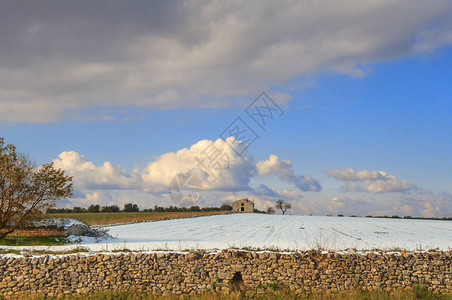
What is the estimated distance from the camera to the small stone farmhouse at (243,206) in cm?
7938

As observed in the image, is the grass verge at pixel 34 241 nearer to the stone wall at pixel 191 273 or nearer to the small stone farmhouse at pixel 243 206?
the stone wall at pixel 191 273

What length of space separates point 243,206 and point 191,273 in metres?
64.1

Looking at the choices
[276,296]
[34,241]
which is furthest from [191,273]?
[34,241]

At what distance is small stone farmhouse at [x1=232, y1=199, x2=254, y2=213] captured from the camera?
260ft

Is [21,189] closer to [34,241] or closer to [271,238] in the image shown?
[34,241]

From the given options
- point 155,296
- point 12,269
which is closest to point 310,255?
point 155,296

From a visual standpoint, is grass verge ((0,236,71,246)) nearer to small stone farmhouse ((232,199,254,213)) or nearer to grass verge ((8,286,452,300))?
grass verge ((8,286,452,300))

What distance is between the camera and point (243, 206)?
7981cm

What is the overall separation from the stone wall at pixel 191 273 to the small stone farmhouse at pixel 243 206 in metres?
62.9

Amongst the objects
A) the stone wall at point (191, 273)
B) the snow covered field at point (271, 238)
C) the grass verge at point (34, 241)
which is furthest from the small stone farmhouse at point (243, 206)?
the stone wall at point (191, 273)

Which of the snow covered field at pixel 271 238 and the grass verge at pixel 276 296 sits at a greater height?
the snow covered field at pixel 271 238

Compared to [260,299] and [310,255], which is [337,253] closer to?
[310,255]

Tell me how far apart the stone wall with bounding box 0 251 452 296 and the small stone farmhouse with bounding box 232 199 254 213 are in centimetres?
6285

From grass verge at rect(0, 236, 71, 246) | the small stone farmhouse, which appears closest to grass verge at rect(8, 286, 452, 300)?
grass verge at rect(0, 236, 71, 246)
